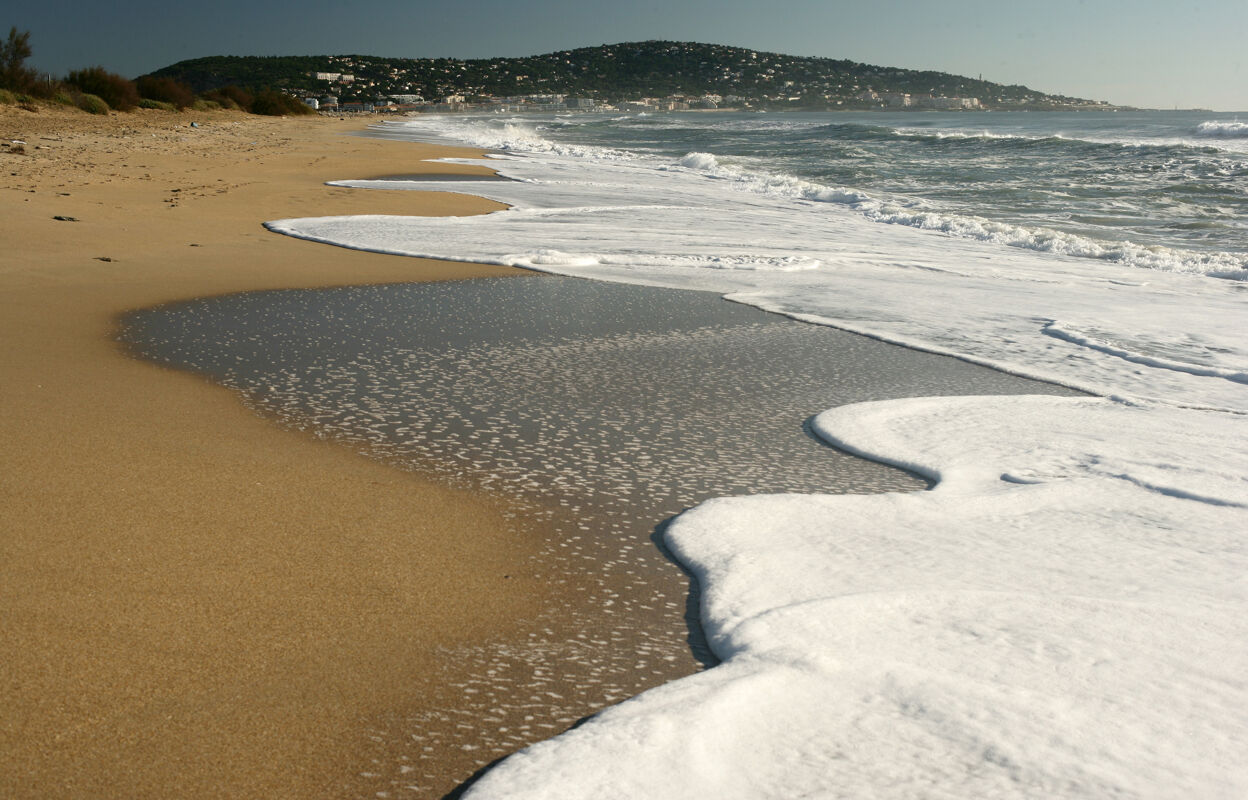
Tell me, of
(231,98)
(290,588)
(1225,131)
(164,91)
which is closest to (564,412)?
(290,588)

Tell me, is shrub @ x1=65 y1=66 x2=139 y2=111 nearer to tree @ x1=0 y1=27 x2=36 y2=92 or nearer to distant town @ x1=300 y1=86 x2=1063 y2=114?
tree @ x1=0 y1=27 x2=36 y2=92

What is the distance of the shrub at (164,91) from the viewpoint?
32.6 meters

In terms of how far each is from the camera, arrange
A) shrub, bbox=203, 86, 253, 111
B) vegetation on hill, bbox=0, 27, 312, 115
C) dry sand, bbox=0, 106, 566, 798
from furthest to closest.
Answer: shrub, bbox=203, 86, 253, 111 < vegetation on hill, bbox=0, 27, 312, 115 < dry sand, bbox=0, 106, 566, 798

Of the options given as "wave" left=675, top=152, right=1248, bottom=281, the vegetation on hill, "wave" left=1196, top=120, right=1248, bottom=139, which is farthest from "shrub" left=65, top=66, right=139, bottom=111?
"wave" left=1196, top=120, right=1248, bottom=139

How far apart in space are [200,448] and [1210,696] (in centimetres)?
260

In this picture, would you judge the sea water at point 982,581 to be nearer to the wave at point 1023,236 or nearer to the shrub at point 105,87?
the wave at point 1023,236

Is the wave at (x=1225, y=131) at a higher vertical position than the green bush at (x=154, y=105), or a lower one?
higher

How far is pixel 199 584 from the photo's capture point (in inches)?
84.0

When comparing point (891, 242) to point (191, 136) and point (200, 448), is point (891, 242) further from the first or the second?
point (191, 136)

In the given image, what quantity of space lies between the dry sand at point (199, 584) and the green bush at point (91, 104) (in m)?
23.6

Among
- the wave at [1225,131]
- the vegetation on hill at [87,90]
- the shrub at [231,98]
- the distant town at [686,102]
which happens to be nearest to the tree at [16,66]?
the vegetation on hill at [87,90]

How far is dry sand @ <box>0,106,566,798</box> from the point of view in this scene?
1597mm

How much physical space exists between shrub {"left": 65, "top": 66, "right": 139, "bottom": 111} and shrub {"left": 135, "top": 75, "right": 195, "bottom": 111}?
3177 mm

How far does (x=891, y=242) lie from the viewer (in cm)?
902
